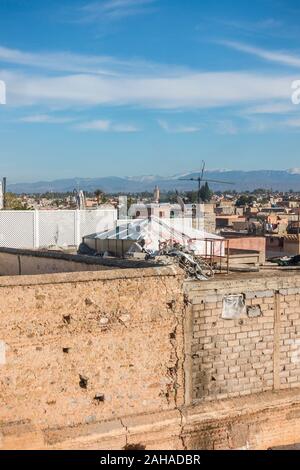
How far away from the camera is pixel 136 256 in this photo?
15117mm

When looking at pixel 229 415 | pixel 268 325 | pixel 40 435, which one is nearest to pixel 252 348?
pixel 268 325

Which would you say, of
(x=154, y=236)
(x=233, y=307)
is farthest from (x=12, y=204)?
(x=233, y=307)

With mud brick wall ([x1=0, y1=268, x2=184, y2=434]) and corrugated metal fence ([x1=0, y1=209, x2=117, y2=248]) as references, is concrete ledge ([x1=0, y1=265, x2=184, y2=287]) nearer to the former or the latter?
mud brick wall ([x1=0, y1=268, x2=184, y2=434])

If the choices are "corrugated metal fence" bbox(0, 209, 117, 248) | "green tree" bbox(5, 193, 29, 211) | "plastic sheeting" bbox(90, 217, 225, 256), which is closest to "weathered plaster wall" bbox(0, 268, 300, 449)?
"plastic sheeting" bbox(90, 217, 225, 256)

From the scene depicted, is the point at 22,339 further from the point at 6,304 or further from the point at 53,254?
the point at 53,254

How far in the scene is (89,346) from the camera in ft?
35.2

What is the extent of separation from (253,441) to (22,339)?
4.80 m

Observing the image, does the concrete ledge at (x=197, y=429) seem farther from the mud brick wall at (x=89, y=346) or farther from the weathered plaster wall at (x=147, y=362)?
the mud brick wall at (x=89, y=346)

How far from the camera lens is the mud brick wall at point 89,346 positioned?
33.2 ft

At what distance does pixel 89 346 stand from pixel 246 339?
3.08 metres

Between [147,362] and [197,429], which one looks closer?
[147,362]

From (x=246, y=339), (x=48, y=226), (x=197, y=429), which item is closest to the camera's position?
(x=197, y=429)

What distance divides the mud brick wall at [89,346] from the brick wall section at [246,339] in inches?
16.1

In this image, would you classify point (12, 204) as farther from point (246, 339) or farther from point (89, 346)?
point (89, 346)
